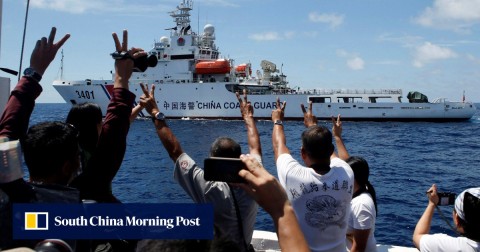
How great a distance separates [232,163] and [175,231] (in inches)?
26.0

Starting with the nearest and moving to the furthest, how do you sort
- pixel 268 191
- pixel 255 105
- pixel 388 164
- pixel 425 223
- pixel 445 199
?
pixel 268 191, pixel 425 223, pixel 445 199, pixel 388 164, pixel 255 105

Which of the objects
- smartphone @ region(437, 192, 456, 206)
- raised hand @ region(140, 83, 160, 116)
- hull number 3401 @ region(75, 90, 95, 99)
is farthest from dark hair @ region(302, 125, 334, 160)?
hull number 3401 @ region(75, 90, 95, 99)

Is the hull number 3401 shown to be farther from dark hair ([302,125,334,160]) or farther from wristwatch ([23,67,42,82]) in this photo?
dark hair ([302,125,334,160])

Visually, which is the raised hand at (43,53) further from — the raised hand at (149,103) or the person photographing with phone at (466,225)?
the person photographing with phone at (466,225)

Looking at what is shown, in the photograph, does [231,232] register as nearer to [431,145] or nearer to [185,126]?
[431,145]

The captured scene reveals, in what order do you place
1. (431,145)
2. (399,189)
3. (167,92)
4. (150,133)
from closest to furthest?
(399,189), (431,145), (150,133), (167,92)

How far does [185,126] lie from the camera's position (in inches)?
1371

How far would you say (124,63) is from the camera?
223 cm

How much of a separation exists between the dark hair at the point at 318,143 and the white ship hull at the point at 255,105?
36.0m

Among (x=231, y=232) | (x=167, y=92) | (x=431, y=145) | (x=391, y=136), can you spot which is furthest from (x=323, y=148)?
(x=167, y=92)

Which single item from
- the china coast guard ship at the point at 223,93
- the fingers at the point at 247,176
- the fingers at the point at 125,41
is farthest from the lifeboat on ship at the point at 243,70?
the fingers at the point at 247,176

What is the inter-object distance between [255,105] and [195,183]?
37.4 m

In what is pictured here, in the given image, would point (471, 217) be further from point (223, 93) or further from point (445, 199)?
point (223, 93)

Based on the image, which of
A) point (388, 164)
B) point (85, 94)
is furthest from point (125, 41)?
point (85, 94)
